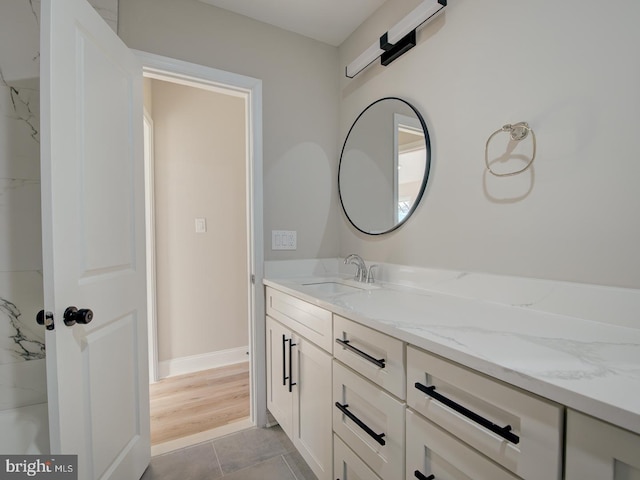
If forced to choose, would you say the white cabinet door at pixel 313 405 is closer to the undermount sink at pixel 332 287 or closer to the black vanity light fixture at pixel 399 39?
the undermount sink at pixel 332 287

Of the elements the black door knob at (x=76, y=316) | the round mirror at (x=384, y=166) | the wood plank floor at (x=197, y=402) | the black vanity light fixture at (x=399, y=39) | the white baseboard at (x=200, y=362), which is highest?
the black vanity light fixture at (x=399, y=39)

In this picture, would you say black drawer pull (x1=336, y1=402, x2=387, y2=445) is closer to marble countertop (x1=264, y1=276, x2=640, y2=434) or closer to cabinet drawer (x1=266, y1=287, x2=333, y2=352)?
cabinet drawer (x1=266, y1=287, x2=333, y2=352)

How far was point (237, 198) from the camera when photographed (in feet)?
9.20

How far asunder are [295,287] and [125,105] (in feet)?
3.93

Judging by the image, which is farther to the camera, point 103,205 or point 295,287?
point 295,287

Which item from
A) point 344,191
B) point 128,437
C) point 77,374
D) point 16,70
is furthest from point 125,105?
point 128,437

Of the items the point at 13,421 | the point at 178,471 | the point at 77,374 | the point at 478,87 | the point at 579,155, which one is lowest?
the point at 178,471

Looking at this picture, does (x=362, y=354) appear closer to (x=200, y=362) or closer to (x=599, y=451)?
(x=599, y=451)

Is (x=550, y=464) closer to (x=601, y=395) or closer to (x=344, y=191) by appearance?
(x=601, y=395)

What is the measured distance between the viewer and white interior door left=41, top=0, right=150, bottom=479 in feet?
3.18

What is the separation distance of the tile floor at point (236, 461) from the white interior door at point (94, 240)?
13cm

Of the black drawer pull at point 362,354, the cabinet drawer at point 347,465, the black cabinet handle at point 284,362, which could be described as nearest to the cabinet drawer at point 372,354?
the black drawer pull at point 362,354

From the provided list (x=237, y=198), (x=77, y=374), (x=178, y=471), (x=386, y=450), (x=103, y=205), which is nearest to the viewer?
(x=386, y=450)

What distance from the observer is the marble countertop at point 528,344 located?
0.51 m
